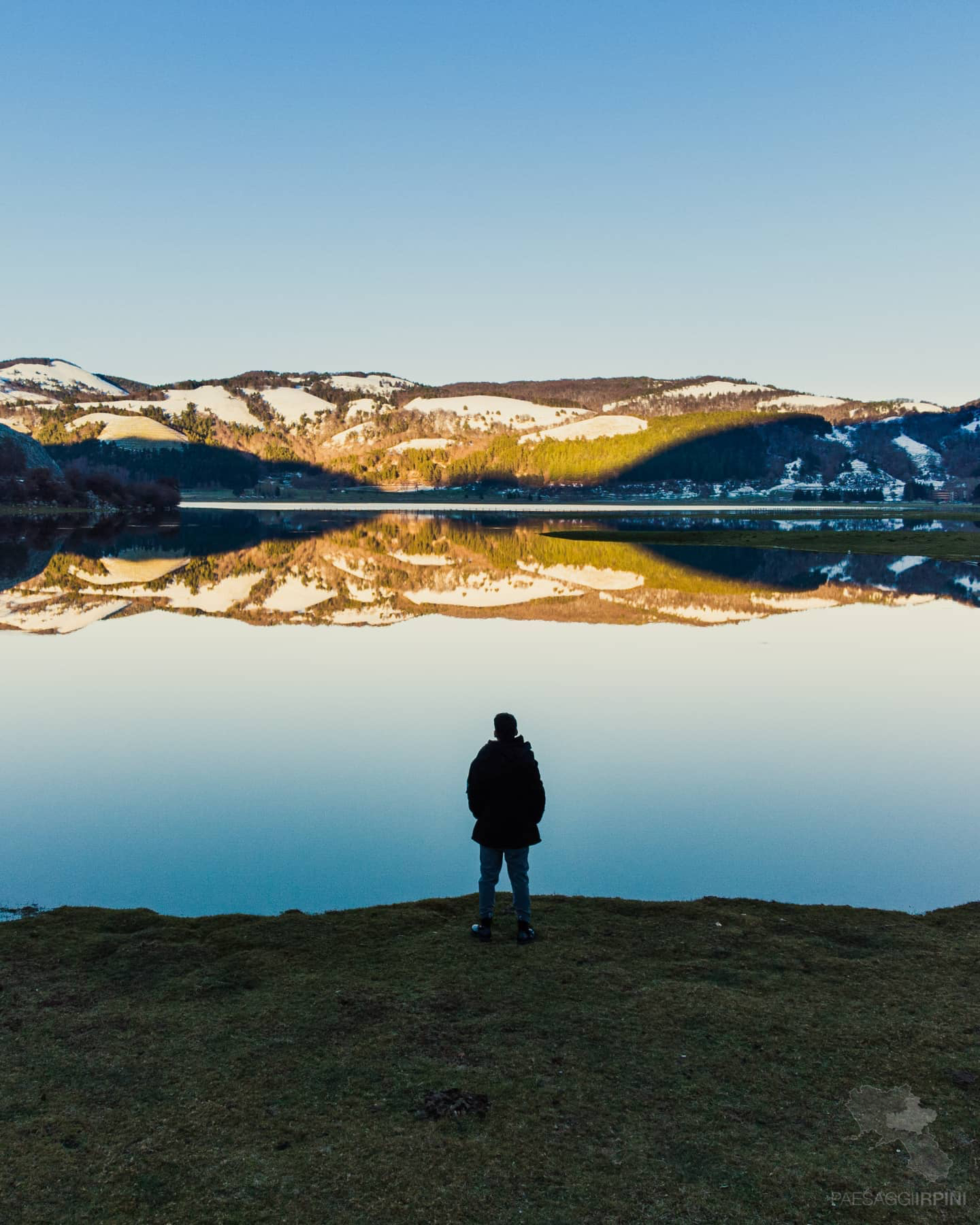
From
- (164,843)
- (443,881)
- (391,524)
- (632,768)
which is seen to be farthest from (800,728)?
(391,524)

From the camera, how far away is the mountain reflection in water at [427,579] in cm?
4703

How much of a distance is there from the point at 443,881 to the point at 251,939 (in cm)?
352

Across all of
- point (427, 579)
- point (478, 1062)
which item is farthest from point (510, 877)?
point (427, 579)

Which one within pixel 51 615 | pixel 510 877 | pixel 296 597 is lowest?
pixel 510 877

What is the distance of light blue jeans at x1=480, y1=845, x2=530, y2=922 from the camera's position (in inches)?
456

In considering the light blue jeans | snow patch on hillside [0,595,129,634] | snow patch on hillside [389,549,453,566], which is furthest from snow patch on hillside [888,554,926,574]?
the light blue jeans

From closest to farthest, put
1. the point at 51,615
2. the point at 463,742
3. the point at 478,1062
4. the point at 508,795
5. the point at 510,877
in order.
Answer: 1. the point at 478,1062
2. the point at 508,795
3. the point at 510,877
4. the point at 463,742
5. the point at 51,615

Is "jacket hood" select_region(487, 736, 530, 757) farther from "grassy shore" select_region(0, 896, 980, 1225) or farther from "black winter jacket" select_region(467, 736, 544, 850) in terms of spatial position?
"grassy shore" select_region(0, 896, 980, 1225)

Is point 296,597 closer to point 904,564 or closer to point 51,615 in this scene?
point 51,615

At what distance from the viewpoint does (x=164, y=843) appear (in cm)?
1584

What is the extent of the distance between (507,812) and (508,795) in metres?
0.22

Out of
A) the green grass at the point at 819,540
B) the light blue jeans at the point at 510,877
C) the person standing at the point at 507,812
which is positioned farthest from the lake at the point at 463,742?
the green grass at the point at 819,540

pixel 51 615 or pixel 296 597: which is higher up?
pixel 51 615

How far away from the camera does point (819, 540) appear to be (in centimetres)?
10331
